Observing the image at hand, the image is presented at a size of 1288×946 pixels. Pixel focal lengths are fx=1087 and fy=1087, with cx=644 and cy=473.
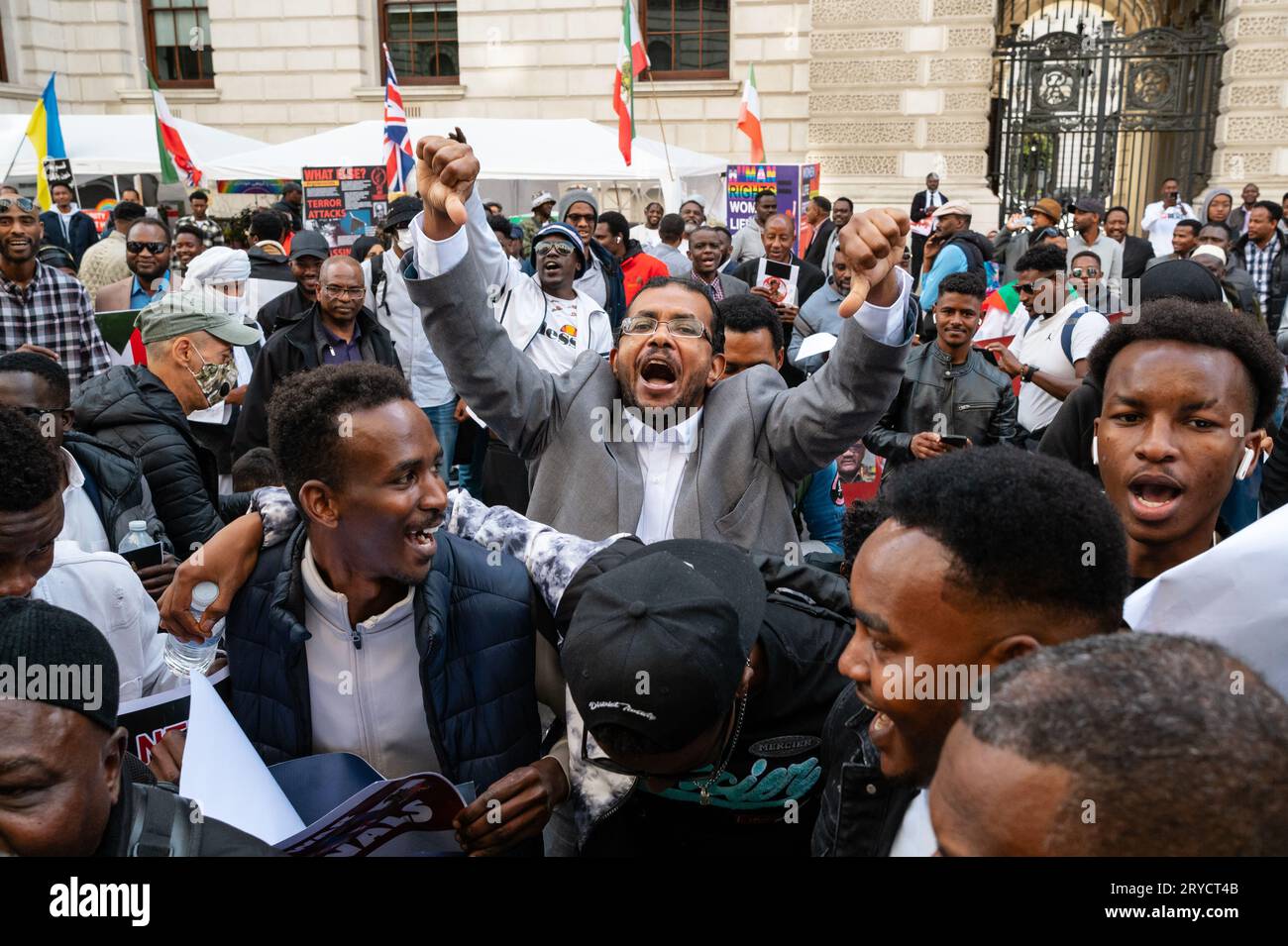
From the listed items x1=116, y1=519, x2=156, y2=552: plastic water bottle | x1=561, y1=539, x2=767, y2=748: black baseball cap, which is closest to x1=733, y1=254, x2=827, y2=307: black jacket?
x1=116, y1=519, x2=156, y2=552: plastic water bottle

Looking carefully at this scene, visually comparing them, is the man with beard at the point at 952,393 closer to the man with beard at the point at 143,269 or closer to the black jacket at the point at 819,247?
the man with beard at the point at 143,269

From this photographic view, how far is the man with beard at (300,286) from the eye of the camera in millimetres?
6512

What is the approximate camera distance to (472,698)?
2.08 meters

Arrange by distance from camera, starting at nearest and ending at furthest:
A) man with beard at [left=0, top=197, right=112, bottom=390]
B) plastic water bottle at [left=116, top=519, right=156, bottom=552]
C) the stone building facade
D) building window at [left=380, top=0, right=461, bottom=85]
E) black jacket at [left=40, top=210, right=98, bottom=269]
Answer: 1. plastic water bottle at [left=116, top=519, right=156, bottom=552]
2. man with beard at [left=0, top=197, right=112, bottom=390]
3. black jacket at [left=40, top=210, right=98, bottom=269]
4. the stone building facade
5. building window at [left=380, top=0, right=461, bottom=85]

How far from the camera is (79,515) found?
2.83 metres

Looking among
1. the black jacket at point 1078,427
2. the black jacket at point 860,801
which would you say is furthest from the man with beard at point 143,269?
the black jacket at point 860,801

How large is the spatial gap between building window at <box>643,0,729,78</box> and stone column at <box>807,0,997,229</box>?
2.31 m

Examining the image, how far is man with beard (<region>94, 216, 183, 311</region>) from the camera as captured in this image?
6.99 m

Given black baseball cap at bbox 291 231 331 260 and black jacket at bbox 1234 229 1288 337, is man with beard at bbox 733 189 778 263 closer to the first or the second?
black baseball cap at bbox 291 231 331 260

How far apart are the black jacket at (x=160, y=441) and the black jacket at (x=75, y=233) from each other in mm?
10986

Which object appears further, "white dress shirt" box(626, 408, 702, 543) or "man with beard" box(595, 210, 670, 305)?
"man with beard" box(595, 210, 670, 305)

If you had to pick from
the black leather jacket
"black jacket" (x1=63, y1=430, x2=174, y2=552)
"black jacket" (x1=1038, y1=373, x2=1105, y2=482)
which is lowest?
the black leather jacket
